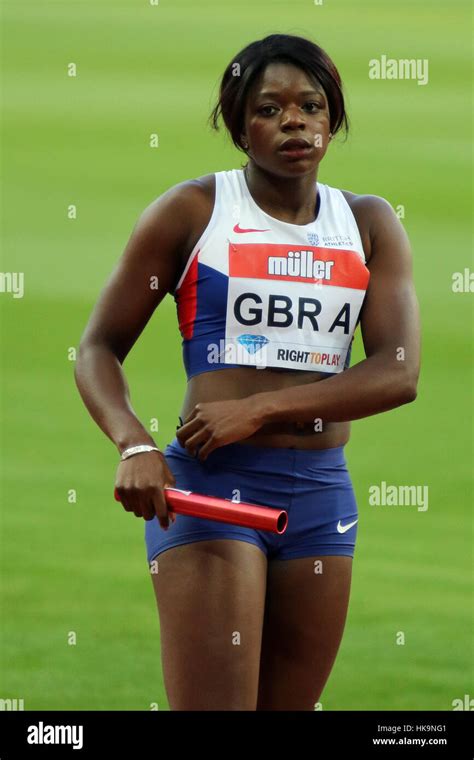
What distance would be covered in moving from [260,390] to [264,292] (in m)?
0.24

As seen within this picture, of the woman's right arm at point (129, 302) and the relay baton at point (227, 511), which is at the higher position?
the woman's right arm at point (129, 302)

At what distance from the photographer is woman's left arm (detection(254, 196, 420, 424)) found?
131 inches

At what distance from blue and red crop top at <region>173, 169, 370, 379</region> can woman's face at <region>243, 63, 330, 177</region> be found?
0.14 m

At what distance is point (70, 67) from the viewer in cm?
1096

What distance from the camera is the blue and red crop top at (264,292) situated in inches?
134

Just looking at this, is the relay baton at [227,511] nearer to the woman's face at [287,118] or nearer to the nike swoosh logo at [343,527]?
the nike swoosh logo at [343,527]

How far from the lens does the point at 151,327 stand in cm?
955

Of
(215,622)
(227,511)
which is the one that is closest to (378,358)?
(227,511)

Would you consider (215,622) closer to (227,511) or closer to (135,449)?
(227,511)

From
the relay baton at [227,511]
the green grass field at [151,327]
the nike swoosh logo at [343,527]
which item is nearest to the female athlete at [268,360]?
the nike swoosh logo at [343,527]

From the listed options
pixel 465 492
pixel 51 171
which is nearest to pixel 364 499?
pixel 465 492

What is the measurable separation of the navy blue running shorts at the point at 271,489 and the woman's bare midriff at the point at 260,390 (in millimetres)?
21

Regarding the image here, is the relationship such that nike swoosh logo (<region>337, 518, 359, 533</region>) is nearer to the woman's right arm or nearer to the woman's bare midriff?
the woman's bare midriff

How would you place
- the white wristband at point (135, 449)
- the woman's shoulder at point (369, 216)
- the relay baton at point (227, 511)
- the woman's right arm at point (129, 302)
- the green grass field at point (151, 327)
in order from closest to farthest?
the relay baton at point (227, 511) → the white wristband at point (135, 449) → the woman's right arm at point (129, 302) → the woman's shoulder at point (369, 216) → the green grass field at point (151, 327)
